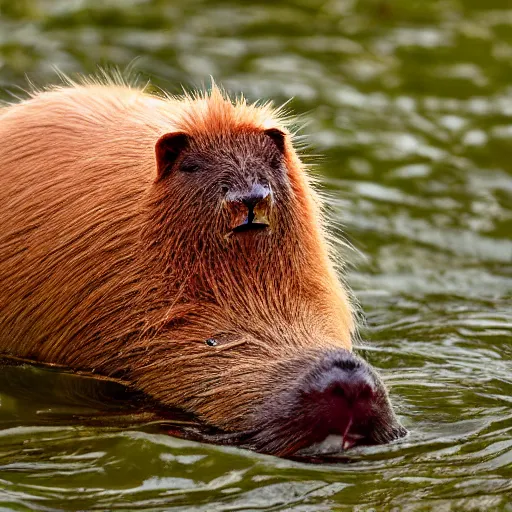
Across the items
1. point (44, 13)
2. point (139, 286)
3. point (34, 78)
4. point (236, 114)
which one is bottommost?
point (139, 286)

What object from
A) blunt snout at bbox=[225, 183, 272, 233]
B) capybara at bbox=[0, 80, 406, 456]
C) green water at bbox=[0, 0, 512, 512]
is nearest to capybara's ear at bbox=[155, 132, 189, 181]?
capybara at bbox=[0, 80, 406, 456]

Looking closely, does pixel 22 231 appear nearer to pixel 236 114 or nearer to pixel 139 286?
pixel 139 286

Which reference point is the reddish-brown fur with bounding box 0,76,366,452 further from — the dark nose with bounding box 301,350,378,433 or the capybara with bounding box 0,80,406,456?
the dark nose with bounding box 301,350,378,433

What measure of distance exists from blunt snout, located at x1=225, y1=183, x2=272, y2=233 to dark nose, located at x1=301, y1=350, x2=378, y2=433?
0.89 m

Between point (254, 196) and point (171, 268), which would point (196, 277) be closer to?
point (171, 268)

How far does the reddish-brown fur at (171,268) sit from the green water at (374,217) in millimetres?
349

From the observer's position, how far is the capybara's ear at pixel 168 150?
632 cm

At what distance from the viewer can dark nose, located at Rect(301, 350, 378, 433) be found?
5656mm

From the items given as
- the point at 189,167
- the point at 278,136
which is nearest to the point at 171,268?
the point at 189,167

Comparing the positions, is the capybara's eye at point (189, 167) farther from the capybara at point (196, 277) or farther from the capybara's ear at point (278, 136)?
the capybara's ear at point (278, 136)

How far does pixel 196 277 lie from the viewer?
6.37 m

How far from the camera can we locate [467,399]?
21.9 ft

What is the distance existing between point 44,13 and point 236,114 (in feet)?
25.5

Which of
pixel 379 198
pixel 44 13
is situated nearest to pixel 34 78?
pixel 44 13
